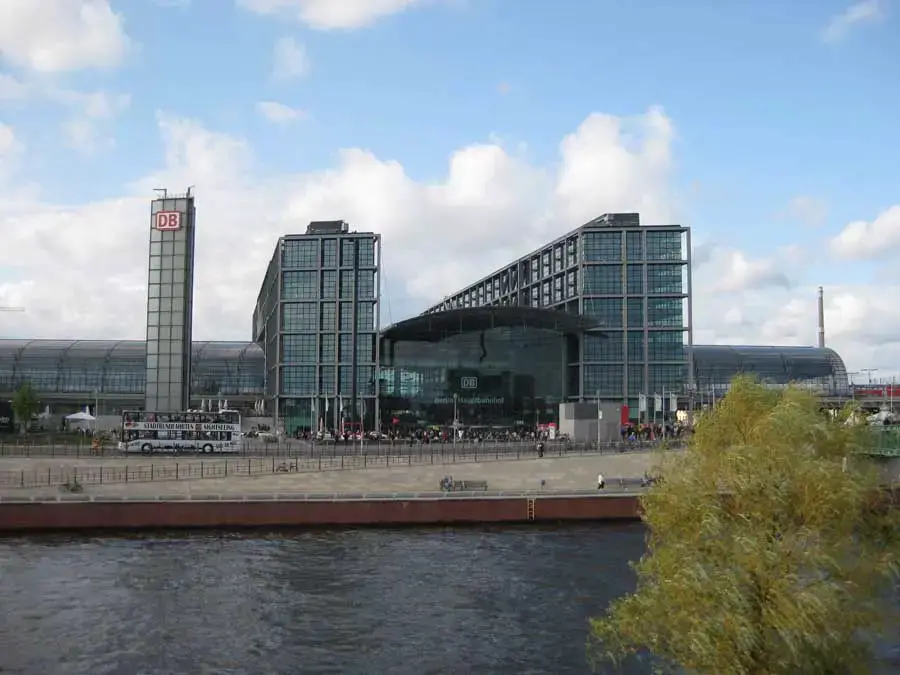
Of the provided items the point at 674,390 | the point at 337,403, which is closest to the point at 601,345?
the point at 674,390

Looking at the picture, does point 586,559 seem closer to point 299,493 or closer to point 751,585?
point 299,493

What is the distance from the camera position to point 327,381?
130 meters

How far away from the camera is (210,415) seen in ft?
289

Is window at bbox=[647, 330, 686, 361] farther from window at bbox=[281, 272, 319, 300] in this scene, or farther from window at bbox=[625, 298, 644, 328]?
window at bbox=[281, 272, 319, 300]

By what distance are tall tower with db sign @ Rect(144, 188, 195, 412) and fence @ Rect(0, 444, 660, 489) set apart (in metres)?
16.9

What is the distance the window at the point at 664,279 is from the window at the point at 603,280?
4.93 m

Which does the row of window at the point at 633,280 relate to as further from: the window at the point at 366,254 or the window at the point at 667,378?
the window at the point at 366,254

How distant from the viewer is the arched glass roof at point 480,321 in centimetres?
13350

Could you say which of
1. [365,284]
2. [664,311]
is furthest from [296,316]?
[664,311]

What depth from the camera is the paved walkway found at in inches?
2373

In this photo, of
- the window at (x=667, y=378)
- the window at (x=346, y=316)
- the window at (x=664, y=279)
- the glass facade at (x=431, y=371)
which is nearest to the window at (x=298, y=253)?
the window at (x=346, y=316)

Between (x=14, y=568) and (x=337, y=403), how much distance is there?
84699mm

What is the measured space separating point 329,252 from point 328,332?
1202 centimetres

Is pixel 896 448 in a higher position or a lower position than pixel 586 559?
higher
